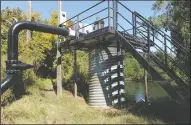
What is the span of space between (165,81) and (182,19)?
2510 millimetres

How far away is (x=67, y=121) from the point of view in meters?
8.32

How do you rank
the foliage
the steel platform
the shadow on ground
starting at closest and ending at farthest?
the shadow on ground
the steel platform
the foliage

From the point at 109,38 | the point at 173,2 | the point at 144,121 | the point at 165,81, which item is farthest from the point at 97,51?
the point at 144,121

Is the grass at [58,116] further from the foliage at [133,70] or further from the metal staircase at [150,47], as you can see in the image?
the foliage at [133,70]

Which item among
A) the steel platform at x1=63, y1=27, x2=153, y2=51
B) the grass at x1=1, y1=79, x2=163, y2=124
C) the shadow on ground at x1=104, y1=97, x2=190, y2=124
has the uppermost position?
the steel platform at x1=63, y1=27, x2=153, y2=51

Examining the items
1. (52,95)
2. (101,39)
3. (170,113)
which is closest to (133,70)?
(52,95)

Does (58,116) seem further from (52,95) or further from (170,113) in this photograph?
(52,95)

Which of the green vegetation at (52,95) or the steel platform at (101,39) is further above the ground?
the steel platform at (101,39)

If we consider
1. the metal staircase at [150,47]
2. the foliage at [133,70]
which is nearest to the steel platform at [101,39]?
the metal staircase at [150,47]

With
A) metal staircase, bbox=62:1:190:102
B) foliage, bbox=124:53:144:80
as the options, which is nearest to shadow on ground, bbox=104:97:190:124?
metal staircase, bbox=62:1:190:102

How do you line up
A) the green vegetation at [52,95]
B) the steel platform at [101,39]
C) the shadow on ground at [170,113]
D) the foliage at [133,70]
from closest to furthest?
the shadow on ground at [170,113] → the green vegetation at [52,95] → the steel platform at [101,39] → the foliage at [133,70]

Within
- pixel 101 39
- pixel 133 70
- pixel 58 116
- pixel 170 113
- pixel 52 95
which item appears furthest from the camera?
pixel 133 70

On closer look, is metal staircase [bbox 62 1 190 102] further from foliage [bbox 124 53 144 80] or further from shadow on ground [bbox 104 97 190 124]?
foliage [bbox 124 53 144 80]

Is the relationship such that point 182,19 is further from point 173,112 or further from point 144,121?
point 144,121
